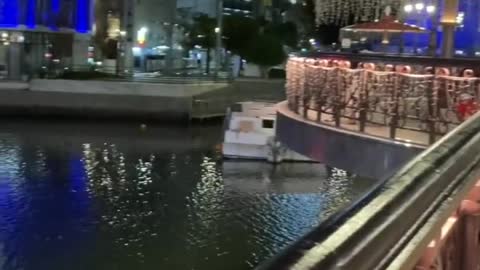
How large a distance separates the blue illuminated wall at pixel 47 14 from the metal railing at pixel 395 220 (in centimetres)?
3384

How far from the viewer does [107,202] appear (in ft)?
52.7

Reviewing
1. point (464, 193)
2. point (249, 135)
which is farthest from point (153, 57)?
point (464, 193)

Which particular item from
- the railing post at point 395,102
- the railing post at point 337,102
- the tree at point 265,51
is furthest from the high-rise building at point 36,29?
the railing post at point 395,102

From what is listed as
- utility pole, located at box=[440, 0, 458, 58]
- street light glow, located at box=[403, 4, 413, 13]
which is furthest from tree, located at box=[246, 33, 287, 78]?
utility pole, located at box=[440, 0, 458, 58]

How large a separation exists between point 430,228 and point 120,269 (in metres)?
10.8

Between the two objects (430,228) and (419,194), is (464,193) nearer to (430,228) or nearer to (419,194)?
(430,228)

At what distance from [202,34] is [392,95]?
120 ft

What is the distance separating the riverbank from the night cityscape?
0.20 ft

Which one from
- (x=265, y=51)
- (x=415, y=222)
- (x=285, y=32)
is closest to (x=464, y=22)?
(x=415, y=222)

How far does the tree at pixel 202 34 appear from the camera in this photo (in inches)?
1692

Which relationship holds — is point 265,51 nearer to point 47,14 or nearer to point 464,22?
point 47,14

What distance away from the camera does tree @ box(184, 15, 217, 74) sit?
43.0 m

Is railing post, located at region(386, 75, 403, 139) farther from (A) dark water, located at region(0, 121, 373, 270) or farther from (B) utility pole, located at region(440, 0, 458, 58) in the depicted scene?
(B) utility pole, located at region(440, 0, 458, 58)

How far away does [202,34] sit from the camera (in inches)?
1726
